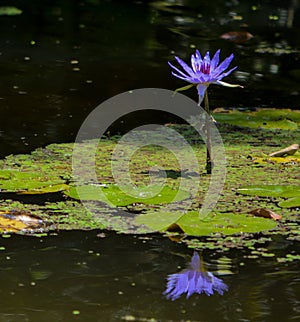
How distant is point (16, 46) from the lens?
16.8 ft

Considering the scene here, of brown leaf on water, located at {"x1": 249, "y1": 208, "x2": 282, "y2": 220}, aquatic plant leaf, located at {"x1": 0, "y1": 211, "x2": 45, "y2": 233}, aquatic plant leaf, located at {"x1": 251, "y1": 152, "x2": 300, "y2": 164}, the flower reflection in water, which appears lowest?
the flower reflection in water

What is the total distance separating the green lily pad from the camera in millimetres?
2641

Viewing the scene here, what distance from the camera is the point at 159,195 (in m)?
2.90

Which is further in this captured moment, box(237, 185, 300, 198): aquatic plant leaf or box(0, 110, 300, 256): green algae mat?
box(237, 185, 300, 198): aquatic plant leaf

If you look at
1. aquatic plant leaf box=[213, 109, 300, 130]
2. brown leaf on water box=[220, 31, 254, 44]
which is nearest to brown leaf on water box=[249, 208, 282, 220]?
aquatic plant leaf box=[213, 109, 300, 130]

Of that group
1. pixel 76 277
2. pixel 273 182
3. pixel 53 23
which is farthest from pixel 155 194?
pixel 53 23

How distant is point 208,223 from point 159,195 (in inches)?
10.9

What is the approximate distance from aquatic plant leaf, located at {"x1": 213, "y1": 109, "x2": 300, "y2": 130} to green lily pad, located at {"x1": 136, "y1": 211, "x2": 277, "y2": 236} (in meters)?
1.02

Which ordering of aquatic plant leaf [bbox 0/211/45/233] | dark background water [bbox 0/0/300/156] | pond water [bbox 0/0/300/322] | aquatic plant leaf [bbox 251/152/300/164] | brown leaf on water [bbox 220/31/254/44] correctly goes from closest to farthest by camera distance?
pond water [bbox 0/0/300/322] < aquatic plant leaf [bbox 0/211/45/233] < aquatic plant leaf [bbox 251/152/300/164] < dark background water [bbox 0/0/300/156] < brown leaf on water [bbox 220/31/254/44]

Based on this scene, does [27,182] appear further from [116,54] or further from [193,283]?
[116,54]

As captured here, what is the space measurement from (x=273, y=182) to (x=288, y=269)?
0.61 metres

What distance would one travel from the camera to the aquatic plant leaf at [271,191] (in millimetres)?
2928

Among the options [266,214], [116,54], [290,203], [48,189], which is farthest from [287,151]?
[116,54]

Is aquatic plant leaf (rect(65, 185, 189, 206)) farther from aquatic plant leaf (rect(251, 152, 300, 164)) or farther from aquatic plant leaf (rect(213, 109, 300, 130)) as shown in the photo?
aquatic plant leaf (rect(213, 109, 300, 130))
